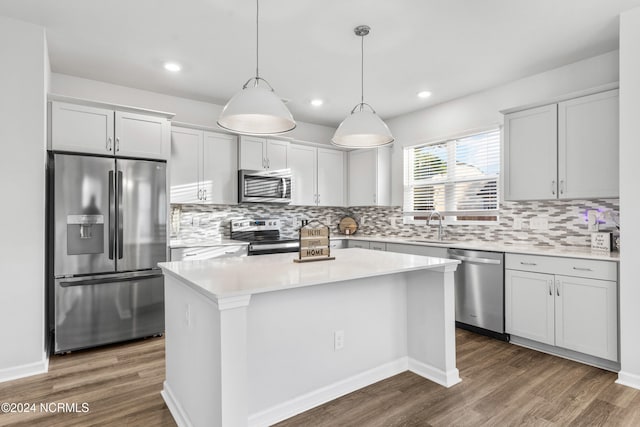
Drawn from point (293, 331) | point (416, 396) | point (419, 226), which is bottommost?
point (416, 396)

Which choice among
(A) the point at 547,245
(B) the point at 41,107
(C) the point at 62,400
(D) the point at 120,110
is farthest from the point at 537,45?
(C) the point at 62,400

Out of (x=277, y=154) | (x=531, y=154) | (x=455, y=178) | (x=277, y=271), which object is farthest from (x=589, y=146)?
(x=277, y=154)

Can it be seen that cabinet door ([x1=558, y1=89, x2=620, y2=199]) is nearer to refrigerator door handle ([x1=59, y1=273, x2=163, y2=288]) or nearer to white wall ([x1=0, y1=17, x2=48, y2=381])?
refrigerator door handle ([x1=59, y1=273, x2=163, y2=288])

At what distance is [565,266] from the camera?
293cm

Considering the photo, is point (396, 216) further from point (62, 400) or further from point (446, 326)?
point (62, 400)

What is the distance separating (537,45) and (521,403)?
279 cm

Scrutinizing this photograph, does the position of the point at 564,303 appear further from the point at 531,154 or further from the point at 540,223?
the point at 531,154

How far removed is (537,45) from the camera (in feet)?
9.86

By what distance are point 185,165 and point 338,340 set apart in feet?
9.12

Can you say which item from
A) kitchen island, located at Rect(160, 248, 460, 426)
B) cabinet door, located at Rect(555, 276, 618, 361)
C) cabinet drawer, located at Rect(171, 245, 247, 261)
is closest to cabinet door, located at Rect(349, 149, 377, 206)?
cabinet drawer, located at Rect(171, 245, 247, 261)

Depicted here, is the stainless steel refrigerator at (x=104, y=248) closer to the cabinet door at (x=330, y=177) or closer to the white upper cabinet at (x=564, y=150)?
the cabinet door at (x=330, y=177)

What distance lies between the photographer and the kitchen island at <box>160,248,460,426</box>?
1.63 meters

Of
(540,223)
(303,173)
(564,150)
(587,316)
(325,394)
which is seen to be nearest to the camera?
(325,394)

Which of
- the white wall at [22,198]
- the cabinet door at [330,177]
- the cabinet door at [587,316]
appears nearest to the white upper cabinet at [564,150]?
the cabinet door at [587,316]
